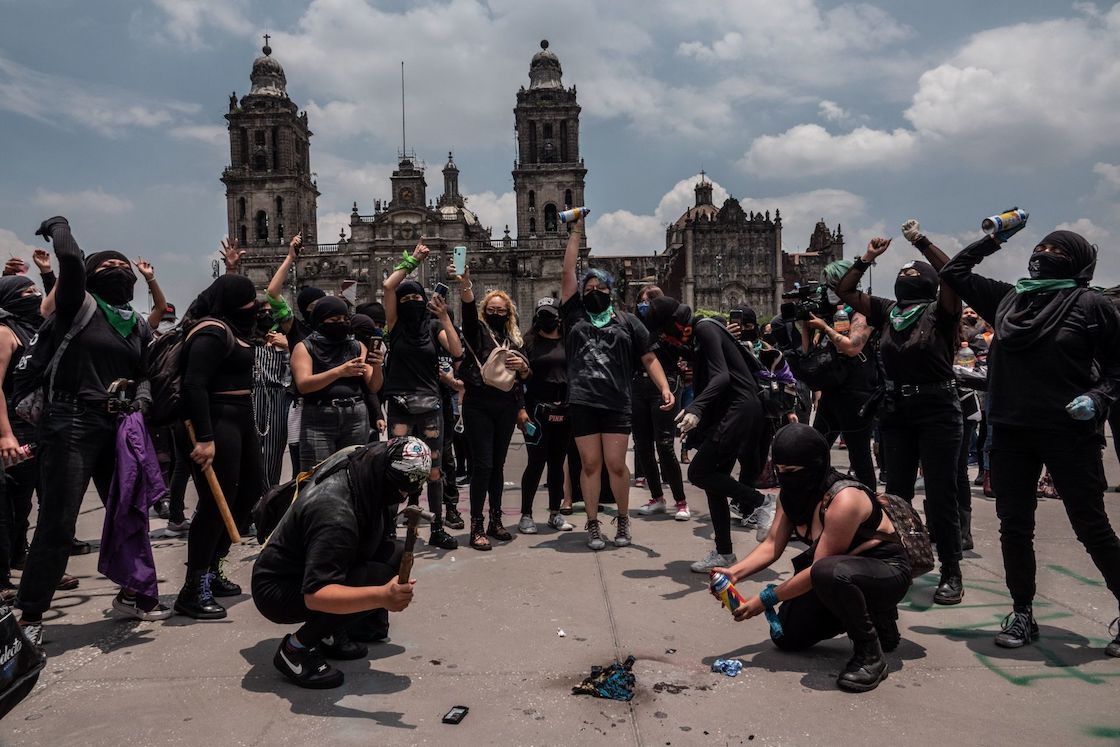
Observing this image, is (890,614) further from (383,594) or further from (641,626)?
(383,594)

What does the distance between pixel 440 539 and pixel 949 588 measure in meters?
3.38

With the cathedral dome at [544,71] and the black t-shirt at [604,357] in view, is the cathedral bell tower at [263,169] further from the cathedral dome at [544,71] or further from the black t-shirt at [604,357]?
the black t-shirt at [604,357]

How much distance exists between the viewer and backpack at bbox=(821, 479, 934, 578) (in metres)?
3.47

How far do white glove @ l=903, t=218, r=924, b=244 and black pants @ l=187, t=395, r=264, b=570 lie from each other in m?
3.96

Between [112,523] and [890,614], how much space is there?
3.98 meters

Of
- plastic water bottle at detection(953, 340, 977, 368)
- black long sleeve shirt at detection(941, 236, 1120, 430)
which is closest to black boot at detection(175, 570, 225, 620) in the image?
black long sleeve shirt at detection(941, 236, 1120, 430)

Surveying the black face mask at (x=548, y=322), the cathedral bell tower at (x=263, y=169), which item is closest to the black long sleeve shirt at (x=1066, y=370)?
the black face mask at (x=548, y=322)

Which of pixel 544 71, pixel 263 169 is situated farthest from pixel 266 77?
pixel 544 71

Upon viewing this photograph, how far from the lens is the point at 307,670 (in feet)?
10.8

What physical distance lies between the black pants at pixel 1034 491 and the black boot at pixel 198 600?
4205 millimetres

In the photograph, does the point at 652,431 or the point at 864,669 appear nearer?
the point at 864,669

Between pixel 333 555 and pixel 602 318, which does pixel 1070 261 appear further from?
pixel 333 555

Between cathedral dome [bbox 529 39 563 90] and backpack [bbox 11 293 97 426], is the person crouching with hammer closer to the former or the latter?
backpack [bbox 11 293 97 426]

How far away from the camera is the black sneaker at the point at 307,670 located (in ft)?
10.8
